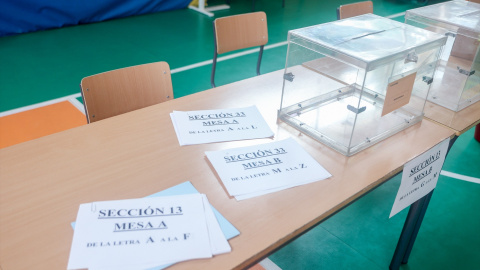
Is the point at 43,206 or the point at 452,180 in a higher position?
the point at 43,206

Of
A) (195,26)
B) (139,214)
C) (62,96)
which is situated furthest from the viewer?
(195,26)

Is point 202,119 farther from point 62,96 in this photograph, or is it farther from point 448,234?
point 62,96

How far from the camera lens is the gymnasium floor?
6.41 feet

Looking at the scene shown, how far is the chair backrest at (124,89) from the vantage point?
1580 millimetres

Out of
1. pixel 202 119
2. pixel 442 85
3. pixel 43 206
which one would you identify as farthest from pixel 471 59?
pixel 43 206

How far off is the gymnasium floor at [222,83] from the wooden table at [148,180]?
0.75m

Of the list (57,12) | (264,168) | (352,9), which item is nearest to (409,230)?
(264,168)

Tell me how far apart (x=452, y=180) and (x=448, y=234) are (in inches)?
18.6

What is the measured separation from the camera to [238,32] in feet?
7.63

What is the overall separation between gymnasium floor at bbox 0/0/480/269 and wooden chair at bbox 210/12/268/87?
93 cm

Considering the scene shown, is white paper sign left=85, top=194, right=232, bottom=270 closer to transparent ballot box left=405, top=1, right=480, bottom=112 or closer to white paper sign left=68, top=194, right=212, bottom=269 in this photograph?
white paper sign left=68, top=194, right=212, bottom=269

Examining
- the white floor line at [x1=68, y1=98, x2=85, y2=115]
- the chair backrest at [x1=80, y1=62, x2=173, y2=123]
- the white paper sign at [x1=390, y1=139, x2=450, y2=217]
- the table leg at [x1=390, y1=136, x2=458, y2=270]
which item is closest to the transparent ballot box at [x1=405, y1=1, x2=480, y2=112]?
the table leg at [x1=390, y1=136, x2=458, y2=270]

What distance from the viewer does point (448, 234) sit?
82.0 inches

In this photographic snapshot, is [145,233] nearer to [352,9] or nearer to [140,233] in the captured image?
[140,233]
